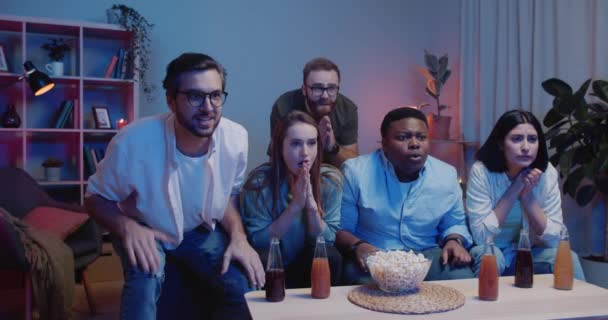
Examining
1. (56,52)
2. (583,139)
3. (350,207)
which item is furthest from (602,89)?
(56,52)

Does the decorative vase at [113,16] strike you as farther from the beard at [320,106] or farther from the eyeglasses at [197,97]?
the eyeglasses at [197,97]

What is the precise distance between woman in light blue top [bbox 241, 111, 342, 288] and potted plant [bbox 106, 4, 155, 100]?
1.90 meters

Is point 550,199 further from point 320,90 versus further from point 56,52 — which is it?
point 56,52

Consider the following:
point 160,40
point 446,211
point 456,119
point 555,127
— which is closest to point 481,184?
point 446,211

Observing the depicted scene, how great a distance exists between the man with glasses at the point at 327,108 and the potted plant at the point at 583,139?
3.77 ft

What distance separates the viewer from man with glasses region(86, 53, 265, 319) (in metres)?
1.79

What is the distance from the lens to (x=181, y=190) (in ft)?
6.17

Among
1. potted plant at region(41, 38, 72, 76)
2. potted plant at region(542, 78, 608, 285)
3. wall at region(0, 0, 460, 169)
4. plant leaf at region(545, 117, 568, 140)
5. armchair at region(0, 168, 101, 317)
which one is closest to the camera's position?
armchair at region(0, 168, 101, 317)

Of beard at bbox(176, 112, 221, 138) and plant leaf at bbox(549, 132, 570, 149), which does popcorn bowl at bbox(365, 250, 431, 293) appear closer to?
beard at bbox(176, 112, 221, 138)

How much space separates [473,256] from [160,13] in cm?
296

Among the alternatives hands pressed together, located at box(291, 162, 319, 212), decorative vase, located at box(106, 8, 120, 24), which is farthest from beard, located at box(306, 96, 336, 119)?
decorative vase, located at box(106, 8, 120, 24)

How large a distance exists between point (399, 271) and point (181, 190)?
0.83m

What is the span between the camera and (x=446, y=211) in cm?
221

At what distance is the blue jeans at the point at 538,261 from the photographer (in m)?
2.07
